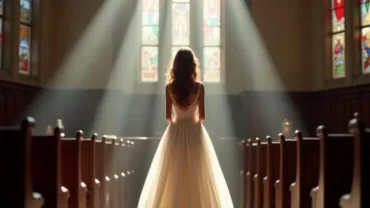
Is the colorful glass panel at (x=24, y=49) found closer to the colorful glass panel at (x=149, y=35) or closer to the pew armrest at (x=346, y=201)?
the colorful glass panel at (x=149, y=35)

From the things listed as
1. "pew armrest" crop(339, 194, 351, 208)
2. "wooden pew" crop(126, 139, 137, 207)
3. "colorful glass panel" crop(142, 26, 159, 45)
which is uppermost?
"colorful glass panel" crop(142, 26, 159, 45)

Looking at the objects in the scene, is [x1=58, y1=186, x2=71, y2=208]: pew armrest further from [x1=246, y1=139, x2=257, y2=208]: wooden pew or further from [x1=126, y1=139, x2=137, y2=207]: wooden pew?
[x1=126, y1=139, x2=137, y2=207]: wooden pew

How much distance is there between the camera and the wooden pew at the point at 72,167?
15.5 feet

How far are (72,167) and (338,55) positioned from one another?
7.15m

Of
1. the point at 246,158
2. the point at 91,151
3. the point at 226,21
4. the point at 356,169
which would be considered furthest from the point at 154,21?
the point at 356,169

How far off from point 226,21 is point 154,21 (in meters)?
1.45

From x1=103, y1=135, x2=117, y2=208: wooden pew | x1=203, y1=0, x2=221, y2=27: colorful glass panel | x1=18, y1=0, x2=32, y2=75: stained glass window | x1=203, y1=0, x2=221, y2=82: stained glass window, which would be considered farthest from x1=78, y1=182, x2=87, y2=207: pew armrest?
x1=203, y1=0, x2=221, y2=27: colorful glass panel

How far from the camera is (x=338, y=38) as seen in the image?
1072 cm

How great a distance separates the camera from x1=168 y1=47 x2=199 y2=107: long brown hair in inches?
219

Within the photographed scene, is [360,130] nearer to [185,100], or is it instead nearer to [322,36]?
[185,100]

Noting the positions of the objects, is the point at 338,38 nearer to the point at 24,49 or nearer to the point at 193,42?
the point at 193,42

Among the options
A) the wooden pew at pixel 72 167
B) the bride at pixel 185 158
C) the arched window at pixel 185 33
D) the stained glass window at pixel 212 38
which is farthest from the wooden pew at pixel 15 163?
the stained glass window at pixel 212 38

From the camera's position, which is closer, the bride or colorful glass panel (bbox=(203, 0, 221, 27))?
the bride

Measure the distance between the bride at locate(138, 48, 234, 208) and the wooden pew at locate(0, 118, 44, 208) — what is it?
8.38ft
